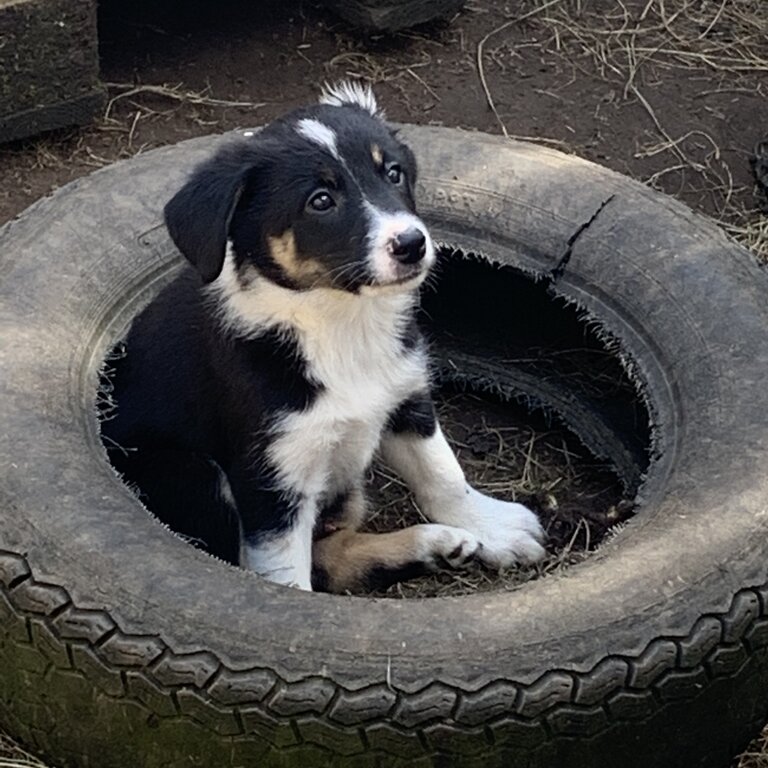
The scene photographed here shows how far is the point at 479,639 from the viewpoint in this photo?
2.99 m

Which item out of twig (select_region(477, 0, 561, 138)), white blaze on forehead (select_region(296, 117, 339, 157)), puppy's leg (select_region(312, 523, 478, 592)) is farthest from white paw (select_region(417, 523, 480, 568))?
twig (select_region(477, 0, 561, 138))

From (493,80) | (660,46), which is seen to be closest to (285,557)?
(493,80)

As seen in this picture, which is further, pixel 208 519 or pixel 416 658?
pixel 208 519

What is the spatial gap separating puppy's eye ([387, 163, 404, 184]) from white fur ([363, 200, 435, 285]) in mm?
199

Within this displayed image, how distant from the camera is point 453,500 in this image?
4.20 meters

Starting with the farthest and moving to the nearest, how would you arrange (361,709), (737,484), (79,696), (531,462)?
(531,462) < (737,484) < (79,696) < (361,709)

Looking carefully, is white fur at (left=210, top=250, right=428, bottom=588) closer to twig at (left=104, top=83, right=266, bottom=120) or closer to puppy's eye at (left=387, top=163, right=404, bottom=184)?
puppy's eye at (left=387, top=163, right=404, bottom=184)

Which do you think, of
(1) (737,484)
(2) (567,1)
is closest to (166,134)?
(2) (567,1)

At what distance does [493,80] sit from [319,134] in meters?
3.25

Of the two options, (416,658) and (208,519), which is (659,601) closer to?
(416,658)

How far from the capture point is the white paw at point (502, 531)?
4.20 metres

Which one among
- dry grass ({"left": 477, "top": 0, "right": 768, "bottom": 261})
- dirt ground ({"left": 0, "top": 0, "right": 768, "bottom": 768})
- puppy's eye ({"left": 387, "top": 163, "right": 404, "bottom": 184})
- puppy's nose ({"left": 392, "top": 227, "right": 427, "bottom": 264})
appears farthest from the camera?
dry grass ({"left": 477, "top": 0, "right": 768, "bottom": 261})

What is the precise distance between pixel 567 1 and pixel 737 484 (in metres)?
4.32

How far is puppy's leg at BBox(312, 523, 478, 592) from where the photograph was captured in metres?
4.05
